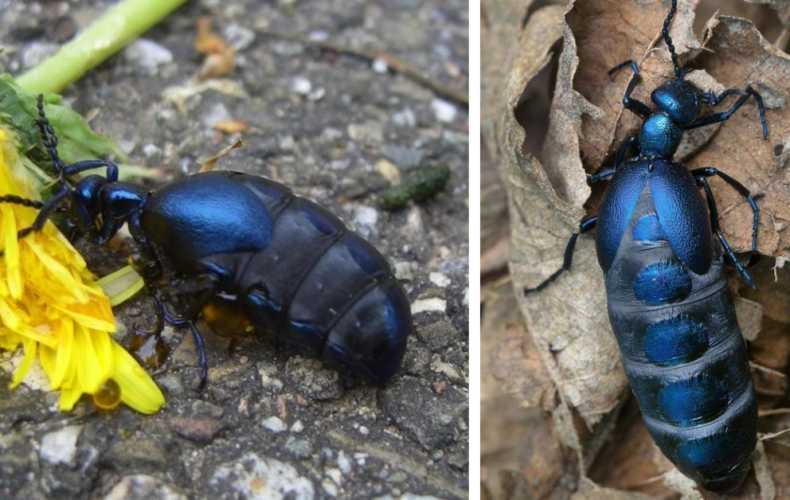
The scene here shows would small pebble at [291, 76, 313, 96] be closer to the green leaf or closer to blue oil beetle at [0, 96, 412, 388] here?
the green leaf

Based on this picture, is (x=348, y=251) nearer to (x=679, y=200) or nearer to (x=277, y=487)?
(x=277, y=487)

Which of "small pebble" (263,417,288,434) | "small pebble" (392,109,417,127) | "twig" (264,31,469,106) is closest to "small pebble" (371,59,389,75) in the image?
"twig" (264,31,469,106)

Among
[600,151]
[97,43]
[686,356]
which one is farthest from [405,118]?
[686,356]

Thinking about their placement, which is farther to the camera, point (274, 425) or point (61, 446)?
point (274, 425)

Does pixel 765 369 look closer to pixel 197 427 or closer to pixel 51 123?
pixel 197 427

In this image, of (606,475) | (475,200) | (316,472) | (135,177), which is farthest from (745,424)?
(135,177)

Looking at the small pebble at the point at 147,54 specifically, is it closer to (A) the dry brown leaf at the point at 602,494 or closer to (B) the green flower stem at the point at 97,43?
(B) the green flower stem at the point at 97,43
